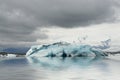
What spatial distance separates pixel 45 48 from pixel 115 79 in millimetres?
75967

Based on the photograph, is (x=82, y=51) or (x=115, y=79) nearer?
(x=115, y=79)

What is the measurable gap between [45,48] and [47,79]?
7459 centimetres

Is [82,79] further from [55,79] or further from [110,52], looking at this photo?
[110,52]

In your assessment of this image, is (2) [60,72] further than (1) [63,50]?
No

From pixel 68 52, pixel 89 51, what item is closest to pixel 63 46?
pixel 68 52

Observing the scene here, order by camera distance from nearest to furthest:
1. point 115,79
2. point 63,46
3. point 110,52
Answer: point 115,79
point 63,46
point 110,52

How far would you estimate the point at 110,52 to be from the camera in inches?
7564

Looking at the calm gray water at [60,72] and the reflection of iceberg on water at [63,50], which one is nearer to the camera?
the calm gray water at [60,72]

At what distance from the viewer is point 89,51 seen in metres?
100

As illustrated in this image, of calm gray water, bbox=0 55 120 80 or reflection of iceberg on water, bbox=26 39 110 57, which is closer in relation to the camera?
calm gray water, bbox=0 55 120 80

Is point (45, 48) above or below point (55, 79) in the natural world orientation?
above

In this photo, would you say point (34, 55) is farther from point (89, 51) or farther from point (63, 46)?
point (89, 51)

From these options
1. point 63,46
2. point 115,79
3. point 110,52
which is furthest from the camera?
point 110,52

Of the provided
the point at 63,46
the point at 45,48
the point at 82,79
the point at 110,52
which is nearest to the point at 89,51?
the point at 63,46
